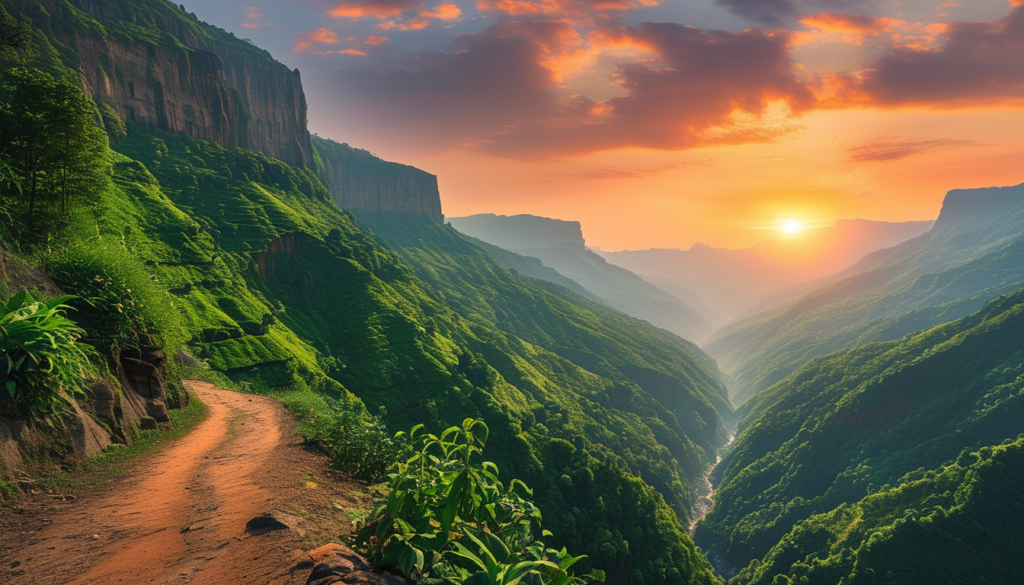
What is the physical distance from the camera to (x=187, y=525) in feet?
31.7

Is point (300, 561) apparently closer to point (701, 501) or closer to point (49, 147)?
point (49, 147)

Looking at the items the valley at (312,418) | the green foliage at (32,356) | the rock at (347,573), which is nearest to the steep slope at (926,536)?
the valley at (312,418)

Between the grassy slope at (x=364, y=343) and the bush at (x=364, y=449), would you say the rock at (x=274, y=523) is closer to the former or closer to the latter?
→ the bush at (x=364, y=449)

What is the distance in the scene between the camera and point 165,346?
24719mm

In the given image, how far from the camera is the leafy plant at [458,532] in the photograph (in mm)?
4984

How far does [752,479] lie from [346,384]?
6229 inches

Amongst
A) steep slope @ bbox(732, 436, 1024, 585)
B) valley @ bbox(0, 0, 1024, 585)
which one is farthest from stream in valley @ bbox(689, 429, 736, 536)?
steep slope @ bbox(732, 436, 1024, 585)

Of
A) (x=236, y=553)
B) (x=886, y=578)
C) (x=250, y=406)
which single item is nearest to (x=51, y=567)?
(x=236, y=553)

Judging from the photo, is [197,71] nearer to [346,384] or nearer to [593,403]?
[346,384]

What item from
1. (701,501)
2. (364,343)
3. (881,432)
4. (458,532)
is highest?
(458,532)

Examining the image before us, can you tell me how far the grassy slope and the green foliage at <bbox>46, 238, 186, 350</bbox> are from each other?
34.8 meters

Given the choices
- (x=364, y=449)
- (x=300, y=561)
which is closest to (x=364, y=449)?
(x=364, y=449)

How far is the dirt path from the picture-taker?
24.2 ft

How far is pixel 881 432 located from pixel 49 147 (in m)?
221
